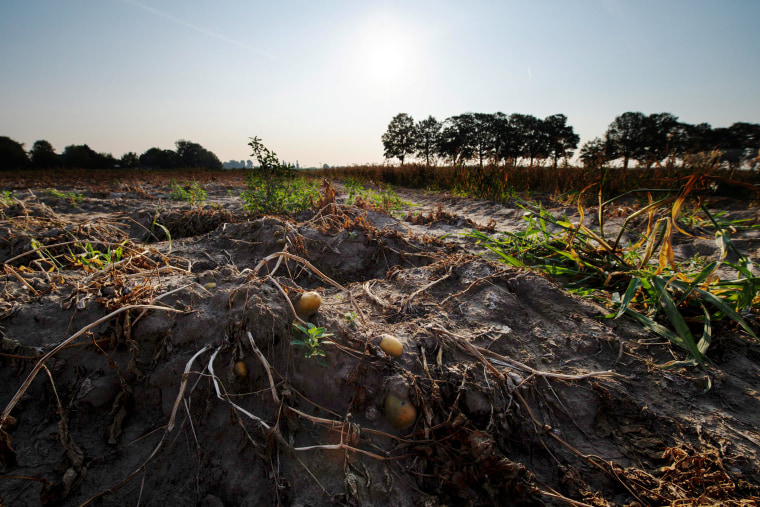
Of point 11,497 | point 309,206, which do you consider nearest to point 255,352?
point 11,497

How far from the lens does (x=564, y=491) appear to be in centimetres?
105

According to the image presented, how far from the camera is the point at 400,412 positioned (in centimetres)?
112

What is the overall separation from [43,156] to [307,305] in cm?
3936

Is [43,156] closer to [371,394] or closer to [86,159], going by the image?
[86,159]

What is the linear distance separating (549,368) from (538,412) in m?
0.26

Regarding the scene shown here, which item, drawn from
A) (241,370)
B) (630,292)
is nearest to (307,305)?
(241,370)

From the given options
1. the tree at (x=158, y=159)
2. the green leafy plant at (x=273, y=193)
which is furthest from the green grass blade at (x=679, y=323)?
the tree at (x=158, y=159)

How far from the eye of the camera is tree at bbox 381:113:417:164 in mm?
41531

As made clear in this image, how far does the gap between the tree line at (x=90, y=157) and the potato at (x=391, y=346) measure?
29757 mm

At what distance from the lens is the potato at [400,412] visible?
1.12m

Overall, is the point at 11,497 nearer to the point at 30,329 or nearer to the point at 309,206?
the point at 30,329

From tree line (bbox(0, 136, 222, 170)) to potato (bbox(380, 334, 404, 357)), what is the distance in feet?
97.6

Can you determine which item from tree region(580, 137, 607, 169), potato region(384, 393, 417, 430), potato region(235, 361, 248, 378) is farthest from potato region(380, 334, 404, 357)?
tree region(580, 137, 607, 169)

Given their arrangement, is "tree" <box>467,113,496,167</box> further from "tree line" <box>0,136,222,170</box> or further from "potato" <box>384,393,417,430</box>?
"potato" <box>384,393,417,430</box>
